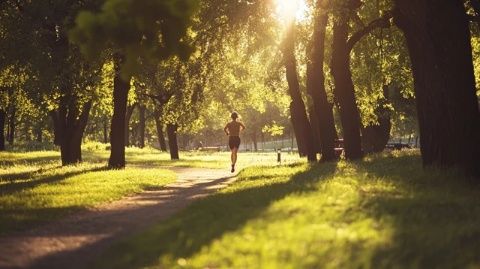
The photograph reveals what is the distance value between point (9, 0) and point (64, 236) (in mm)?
18005

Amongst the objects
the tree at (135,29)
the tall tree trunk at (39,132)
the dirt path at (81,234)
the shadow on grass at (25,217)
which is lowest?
the dirt path at (81,234)

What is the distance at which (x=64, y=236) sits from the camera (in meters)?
8.35

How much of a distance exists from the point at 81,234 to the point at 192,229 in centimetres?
167

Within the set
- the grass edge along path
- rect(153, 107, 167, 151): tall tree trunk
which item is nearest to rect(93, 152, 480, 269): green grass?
the grass edge along path

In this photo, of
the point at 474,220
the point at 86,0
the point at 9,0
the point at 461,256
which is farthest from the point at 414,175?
the point at 9,0

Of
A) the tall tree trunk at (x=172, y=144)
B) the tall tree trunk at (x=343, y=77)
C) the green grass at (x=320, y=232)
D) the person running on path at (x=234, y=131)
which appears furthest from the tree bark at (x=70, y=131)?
the green grass at (x=320, y=232)

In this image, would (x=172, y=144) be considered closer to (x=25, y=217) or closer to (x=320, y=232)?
(x=25, y=217)

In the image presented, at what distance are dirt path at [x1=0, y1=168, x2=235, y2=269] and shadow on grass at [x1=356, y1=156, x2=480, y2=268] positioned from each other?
3413mm

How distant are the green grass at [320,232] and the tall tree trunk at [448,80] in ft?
6.42

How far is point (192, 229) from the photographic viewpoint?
8062 mm

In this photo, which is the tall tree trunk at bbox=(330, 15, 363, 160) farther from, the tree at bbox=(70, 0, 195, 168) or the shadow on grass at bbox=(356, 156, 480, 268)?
the tree at bbox=(70, 0, 195, 168)

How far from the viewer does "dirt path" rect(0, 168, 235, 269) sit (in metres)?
6.88

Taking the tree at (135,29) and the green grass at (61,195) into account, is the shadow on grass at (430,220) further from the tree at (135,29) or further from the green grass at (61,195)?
the green grass at (61,195)

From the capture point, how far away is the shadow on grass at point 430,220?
6164 millimetres
